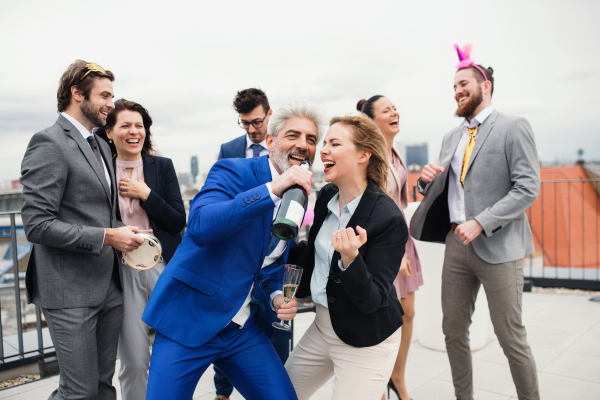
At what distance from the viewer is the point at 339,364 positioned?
1.85m

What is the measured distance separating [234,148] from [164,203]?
50.3 inches

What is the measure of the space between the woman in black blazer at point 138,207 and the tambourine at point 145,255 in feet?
0.91

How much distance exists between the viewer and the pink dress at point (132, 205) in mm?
2563

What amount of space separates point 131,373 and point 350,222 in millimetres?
1530

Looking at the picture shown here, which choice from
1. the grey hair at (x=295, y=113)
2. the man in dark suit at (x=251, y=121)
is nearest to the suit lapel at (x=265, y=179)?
the grey hair at (x=295, y=113)

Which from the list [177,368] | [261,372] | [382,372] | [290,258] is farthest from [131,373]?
[382,372]

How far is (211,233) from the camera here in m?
1.61

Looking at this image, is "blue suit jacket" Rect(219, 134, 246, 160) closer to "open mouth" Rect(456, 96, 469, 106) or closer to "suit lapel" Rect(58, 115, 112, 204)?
"suit lapel" Rect(58, 115, 112, 204)

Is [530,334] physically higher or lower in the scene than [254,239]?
lower

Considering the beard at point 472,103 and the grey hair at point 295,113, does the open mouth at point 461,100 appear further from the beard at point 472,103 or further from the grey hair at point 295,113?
the grey hair at point 295,113

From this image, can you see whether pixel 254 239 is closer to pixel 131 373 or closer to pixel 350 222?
pixel 350 222

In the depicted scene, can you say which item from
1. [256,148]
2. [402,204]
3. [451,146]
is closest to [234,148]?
[256,148]

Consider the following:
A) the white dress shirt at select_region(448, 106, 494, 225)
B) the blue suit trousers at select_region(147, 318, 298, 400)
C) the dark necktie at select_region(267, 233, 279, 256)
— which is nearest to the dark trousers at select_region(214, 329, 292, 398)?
the blue suit trousers at select_region(147, 318, 298, 400)

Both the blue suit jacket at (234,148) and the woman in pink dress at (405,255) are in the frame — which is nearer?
the woman in pink dress at (405,255)
